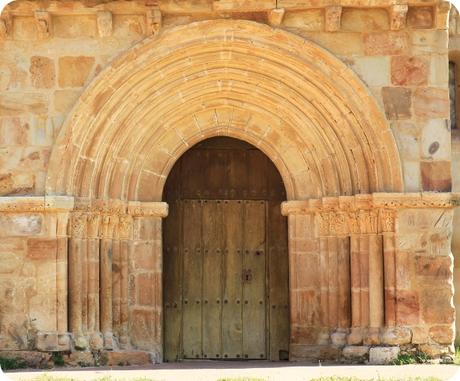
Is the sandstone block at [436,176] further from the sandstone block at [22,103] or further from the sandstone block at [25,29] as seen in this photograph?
the sandstone block at [25,29]

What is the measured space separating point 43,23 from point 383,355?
16.6 ft

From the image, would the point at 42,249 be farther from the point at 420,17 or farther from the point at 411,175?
the point at 420,17

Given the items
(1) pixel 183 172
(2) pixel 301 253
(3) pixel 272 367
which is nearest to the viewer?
(3) pixel 272 367

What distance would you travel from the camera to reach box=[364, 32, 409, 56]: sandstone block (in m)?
12.2

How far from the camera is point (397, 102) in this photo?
479 inches

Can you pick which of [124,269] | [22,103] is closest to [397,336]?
[124,269]

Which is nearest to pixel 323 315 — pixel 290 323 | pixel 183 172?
pixel 290 323

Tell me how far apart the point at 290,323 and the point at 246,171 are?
2.00 metres

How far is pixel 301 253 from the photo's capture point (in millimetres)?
12648

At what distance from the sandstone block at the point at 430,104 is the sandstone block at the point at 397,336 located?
2.33m

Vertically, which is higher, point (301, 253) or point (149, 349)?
point (301, 253)

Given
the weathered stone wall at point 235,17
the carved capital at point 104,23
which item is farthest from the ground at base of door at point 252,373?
the carved capital at point 104,23

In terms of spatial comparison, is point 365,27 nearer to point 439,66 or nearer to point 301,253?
point 439,66

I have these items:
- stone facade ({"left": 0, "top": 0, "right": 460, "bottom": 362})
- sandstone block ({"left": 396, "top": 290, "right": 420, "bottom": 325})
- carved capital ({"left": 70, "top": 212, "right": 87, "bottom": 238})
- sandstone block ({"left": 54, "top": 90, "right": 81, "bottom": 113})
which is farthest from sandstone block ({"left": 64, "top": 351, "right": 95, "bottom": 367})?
sandstone block ({"left": 396, "top": 290, "right": 420, "bottom": 325})
